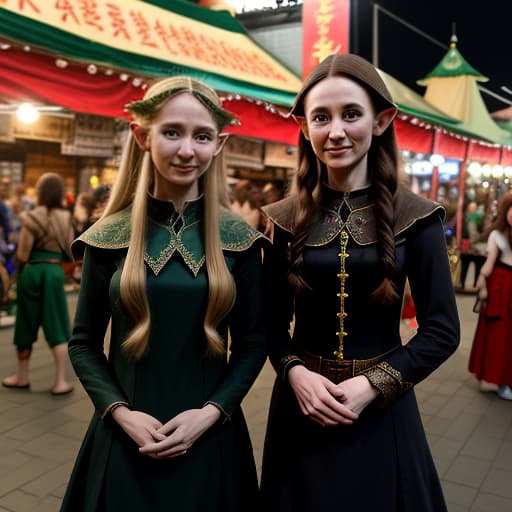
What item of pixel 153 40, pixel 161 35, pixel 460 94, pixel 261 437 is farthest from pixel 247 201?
pixel 460 94

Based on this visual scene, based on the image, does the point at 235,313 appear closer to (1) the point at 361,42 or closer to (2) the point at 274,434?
(2) the point at 274,434

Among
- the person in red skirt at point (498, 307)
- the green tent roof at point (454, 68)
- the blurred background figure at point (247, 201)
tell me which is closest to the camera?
the person in red skirt at point (498, 307)

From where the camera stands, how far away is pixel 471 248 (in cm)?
1095

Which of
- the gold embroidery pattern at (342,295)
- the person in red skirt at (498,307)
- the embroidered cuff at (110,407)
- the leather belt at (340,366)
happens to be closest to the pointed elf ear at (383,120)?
the gold embroidery pattern at (342,295)

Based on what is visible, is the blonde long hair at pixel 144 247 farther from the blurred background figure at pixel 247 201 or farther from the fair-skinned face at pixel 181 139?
the blurred background figure at pixel 247 201

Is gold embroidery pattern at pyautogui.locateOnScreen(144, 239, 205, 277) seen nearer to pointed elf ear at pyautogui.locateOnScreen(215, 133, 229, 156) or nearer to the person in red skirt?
pointed elf ear at pyautogui.locateOnScreen(215, 133, 229, 156)

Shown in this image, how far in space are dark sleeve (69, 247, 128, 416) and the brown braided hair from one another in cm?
60

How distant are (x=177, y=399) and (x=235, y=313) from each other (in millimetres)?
329

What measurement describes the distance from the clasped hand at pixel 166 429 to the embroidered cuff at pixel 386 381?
0.48 metres

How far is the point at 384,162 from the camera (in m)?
1.88

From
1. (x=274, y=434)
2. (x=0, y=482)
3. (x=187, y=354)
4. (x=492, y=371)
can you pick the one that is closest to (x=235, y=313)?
(x=187, y=354)

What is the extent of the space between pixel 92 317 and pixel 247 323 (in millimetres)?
498

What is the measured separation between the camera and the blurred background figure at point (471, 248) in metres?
10.5

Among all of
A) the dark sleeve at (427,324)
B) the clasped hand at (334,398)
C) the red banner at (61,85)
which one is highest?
the red banner at (61,85)
